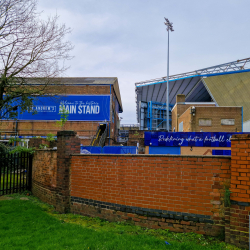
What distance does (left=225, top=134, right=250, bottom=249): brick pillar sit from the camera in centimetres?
412

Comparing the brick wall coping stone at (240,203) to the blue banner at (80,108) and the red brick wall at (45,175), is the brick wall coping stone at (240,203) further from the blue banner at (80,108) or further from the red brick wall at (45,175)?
the blue banner at (80,108)

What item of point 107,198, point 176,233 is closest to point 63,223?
point 107,198

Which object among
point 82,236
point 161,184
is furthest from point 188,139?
point 82,236

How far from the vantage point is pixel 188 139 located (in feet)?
61.0

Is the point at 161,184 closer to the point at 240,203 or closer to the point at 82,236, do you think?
the point at 240,203

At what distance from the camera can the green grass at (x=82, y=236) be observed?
4273 mm

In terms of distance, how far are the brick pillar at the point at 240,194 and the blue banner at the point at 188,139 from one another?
14557 millimetres

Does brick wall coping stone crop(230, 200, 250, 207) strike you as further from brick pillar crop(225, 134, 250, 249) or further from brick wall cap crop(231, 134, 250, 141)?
brick wall cap crop(231, 134, 250, 141)

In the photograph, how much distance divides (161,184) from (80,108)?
79.0 ft

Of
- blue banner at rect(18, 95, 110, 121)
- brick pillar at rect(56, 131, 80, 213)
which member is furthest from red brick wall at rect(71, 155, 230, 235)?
blue banner at rect(18, 95, 110, 121)

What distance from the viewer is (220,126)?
23391mm

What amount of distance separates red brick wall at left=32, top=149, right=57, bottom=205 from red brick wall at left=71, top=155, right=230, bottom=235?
156 centimetres

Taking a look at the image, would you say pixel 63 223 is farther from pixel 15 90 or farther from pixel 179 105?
pixel 179 105

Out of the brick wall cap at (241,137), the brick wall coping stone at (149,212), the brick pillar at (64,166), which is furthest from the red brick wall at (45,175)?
the brick wall cap at (241,137)
